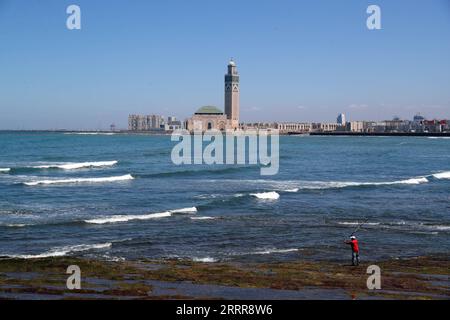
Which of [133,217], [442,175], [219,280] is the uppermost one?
[219,280]

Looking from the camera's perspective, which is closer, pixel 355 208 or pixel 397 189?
pixel 355 208

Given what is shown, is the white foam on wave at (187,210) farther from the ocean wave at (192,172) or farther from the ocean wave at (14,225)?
the ocean wave at (192,172)

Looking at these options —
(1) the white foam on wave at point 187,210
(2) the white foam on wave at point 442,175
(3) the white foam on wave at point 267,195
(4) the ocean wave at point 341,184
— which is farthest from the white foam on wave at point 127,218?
(2) the white foam on wave at point 442,175

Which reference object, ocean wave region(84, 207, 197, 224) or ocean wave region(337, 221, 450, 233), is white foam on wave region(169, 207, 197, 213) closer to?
ocean wave region(84, 207, 197, 224)

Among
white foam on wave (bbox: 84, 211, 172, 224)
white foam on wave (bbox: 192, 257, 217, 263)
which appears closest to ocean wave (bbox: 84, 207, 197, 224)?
white foam on wave (bbox: 84, 211, 172, 224)

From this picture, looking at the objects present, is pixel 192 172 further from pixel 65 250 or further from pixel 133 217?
pixel 65 250

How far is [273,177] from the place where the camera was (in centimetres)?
4659

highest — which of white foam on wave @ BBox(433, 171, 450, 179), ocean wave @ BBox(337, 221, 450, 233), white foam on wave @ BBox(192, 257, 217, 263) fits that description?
white foam on wave @ BBox(192, 257, 217, 263)

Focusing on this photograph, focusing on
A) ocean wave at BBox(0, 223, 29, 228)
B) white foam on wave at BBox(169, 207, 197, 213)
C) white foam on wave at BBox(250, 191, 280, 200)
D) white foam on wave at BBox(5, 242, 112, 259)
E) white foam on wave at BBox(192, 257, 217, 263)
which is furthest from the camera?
white foam on wave at BBox(250, 191, 280, 200)

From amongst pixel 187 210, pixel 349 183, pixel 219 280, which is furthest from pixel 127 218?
pixel 349 183

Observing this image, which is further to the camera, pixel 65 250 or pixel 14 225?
pixel 14 225
